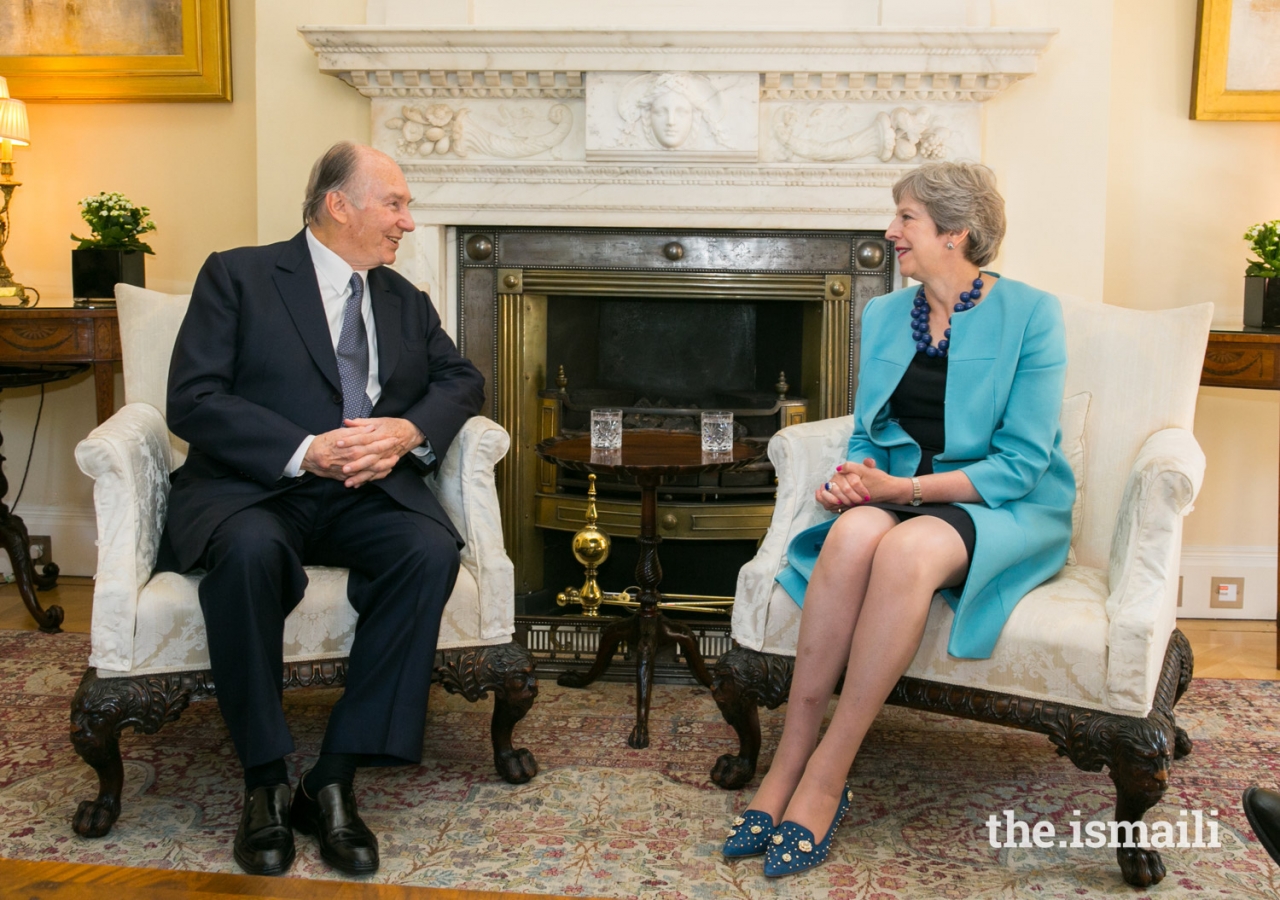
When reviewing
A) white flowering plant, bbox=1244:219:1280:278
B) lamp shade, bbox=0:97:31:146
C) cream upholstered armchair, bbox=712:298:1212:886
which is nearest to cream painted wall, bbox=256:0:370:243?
lamp shade, bbox=0:97:31:146

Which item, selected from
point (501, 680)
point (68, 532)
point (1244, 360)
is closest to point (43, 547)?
point (68, 532)

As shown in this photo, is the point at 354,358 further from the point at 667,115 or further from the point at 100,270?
the point at 100,270

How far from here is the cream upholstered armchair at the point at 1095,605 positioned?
75.4 inches

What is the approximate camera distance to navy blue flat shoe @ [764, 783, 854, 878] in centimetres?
191

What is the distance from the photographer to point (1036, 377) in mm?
2152

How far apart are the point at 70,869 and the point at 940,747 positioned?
1.86 metres

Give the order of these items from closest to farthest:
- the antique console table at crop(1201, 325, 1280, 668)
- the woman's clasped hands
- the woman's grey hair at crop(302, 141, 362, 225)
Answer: the woman's clasped hands, the woman's grey hair at crop(302, 141, 362, 225), the antique console table at crop(1201, 325, 1280, 668)

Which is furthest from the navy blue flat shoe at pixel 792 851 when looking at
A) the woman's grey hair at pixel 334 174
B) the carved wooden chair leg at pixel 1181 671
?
the woman's grey hair at pixel 334 174

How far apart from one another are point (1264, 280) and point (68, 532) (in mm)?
3883

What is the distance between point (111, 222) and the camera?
11.4 ft

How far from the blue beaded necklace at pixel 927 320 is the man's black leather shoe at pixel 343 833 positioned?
137 cm

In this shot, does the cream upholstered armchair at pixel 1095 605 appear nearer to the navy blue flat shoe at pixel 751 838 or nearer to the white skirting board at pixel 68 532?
the navy blue flat shoe at pixel 751 838

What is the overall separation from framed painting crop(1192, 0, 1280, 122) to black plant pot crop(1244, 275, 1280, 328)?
59 cm

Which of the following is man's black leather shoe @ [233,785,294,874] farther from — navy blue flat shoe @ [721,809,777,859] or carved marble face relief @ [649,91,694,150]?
carved marble face relief @ [649,91,694,150]
